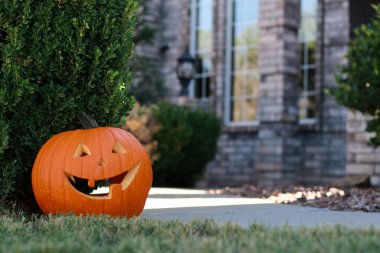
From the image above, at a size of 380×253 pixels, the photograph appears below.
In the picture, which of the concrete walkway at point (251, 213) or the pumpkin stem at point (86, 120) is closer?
the concrete walkway at point (251, 213)

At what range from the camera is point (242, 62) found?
17.9 meters

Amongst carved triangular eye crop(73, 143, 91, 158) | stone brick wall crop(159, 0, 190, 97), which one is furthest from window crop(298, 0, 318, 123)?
carved triangular eye crop(73, 143, 91, 158)

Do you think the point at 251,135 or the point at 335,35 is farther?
the point at 251,135

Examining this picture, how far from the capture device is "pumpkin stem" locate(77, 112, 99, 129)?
6.41 m

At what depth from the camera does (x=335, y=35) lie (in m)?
15.7

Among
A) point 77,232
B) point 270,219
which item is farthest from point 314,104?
point 77,232

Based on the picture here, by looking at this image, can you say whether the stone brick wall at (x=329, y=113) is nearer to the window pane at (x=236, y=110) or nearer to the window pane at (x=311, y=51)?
the window pane at (x=311, y=51)

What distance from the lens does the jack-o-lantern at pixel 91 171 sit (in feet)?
19.1

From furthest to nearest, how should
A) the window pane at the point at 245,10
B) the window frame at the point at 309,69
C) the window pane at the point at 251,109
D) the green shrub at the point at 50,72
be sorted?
1. the window pane at the point at 245,10
2. the window pane at the point at 251,109
3. the window frame at the point at 309,69
4. the green shrub at the point at 50,72

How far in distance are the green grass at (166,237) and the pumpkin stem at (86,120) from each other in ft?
4.10

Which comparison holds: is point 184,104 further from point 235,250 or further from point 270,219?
point 235,250

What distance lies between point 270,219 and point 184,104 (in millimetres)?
10583

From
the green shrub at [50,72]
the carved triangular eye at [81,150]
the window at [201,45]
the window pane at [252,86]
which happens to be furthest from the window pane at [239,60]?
the carved triangular eye at [81,150]

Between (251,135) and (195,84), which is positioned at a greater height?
(195,84)
